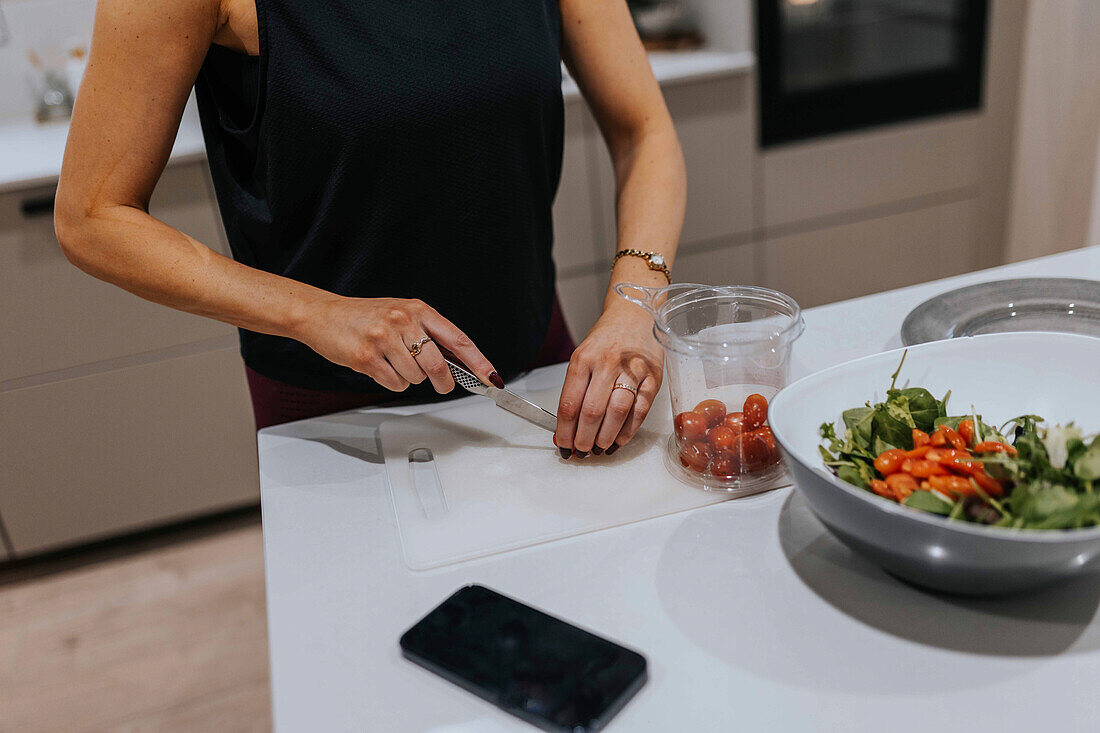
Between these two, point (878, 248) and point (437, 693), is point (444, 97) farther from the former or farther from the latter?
point (878, 248)

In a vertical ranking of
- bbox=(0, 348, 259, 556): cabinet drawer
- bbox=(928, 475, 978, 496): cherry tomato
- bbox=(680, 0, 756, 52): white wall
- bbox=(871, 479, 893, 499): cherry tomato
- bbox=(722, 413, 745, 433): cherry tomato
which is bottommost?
bbox=(0, 348, 259, 556): cabinet drawer

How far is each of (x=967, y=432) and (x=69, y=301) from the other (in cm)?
175

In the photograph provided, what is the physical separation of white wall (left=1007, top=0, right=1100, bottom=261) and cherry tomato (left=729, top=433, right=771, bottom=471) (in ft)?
6.74

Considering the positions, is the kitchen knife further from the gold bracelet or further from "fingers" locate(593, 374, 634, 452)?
the gold bracelet

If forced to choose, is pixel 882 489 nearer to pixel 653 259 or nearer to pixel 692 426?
pixel 692 426

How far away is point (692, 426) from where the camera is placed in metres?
0.81

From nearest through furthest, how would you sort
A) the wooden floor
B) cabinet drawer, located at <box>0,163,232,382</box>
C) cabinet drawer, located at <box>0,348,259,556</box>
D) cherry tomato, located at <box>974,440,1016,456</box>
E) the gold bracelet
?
cherry tomato, located at <box>974,440,1016,456</box>
the gold bracelet
the wooden floor
cabinet drawer, located at <box>0,163,232,382</box>
cabinet drawer, located at <box>0,348,259,556</box>

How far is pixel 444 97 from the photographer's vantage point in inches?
37.2

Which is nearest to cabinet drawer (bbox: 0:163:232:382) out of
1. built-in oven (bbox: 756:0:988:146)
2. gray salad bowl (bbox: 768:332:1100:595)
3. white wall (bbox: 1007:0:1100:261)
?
built-in oven (bbox: 756:0:988:146)

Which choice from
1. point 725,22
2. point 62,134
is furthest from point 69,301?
point 725,22

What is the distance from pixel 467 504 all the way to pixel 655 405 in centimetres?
24

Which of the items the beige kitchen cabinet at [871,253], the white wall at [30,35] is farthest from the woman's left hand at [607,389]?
the white wall at [30,35]

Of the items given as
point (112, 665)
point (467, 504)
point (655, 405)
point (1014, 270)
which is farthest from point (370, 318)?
point (112, 665)

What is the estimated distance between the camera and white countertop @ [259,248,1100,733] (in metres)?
0.57
